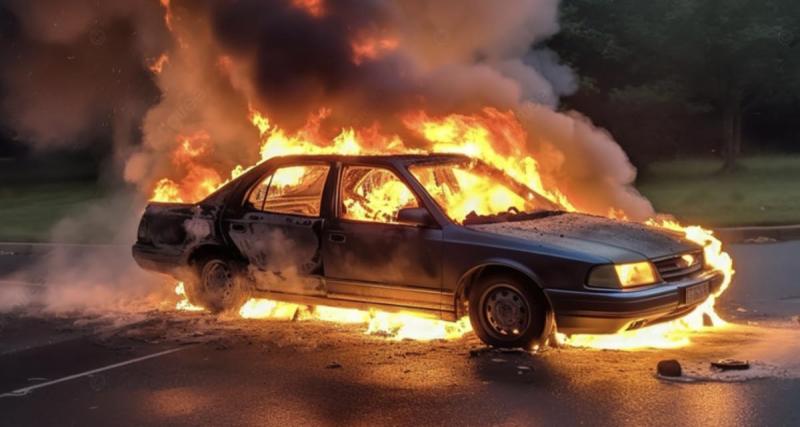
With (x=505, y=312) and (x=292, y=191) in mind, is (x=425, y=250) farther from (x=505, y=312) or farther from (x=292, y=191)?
(x=292, y=191)

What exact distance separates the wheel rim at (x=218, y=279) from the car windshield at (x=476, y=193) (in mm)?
1913

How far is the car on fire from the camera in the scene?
21.9 ft

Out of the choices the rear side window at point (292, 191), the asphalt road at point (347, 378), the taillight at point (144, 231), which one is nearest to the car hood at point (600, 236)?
the asphalt road at point (347, 378)

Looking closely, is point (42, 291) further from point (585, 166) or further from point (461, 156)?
point (585, 166)

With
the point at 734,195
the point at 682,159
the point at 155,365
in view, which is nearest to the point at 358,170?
the point at 155,365

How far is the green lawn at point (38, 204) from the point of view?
17719 mm

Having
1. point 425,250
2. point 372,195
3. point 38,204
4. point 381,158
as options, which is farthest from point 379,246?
point 38,204

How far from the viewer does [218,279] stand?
8.53 meters

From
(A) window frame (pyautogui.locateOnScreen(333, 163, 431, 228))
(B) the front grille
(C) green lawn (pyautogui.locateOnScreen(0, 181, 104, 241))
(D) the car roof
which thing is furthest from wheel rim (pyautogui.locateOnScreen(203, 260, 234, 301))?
(C) green lawn (pyautogui.locateOnScreen(0, 181, 104, 241))

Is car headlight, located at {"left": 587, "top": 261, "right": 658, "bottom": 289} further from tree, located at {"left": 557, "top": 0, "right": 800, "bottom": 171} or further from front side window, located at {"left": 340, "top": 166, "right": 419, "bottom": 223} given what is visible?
tree, located at {"left": 557, "top": 0, "right": 800, "bottom": 171}

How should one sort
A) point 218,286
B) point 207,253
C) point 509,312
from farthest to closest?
point 207,253 → point 218,286 → point 509,312

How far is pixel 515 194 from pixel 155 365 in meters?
3.06

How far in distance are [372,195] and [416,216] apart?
75 cm

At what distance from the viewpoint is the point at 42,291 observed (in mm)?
10633
